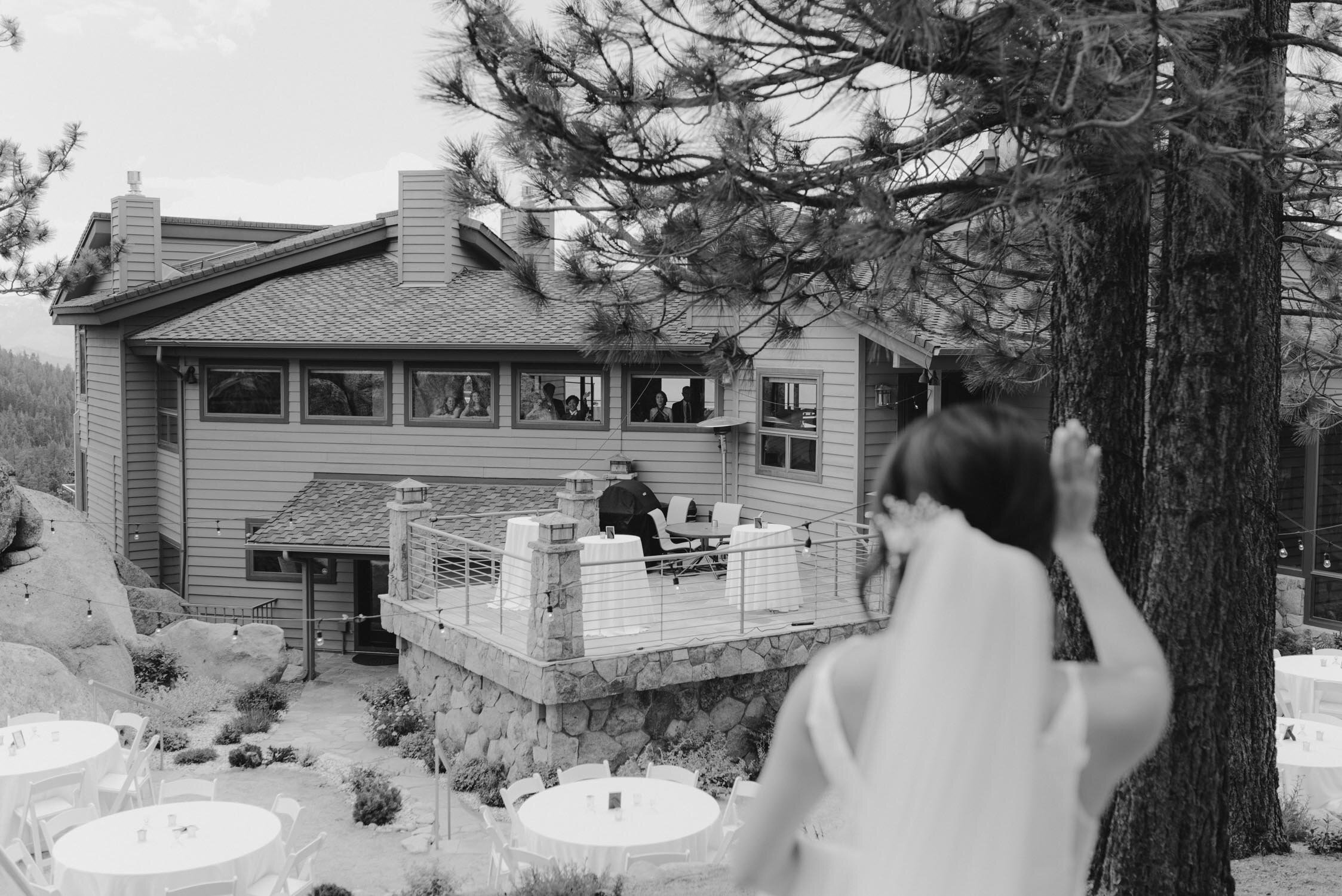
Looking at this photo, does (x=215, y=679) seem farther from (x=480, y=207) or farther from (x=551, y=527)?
(x=480, y=207)

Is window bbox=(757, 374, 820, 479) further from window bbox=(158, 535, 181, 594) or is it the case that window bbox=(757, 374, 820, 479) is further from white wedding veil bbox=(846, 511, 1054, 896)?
white wedding veil bbox=(846, 511, 1054, 896)

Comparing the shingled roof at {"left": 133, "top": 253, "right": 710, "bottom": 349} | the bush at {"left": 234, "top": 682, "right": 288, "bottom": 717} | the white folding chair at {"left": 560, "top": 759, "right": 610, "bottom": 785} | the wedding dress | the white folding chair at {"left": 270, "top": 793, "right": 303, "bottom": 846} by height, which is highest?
the shingled roof at {"left": 133, "top": 253, "right": 710, "bottom": 349}

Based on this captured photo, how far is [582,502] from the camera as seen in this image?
16047 millimetres

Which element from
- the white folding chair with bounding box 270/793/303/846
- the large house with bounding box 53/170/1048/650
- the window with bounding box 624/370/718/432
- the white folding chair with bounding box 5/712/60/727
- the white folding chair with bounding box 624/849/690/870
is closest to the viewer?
the white folding chair with bounding box 624/849/690/870

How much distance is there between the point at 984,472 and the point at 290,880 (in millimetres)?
8453

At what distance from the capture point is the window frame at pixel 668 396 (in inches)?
772

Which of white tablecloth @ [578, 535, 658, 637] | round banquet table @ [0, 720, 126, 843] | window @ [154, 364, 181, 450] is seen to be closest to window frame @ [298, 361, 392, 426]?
window @ [154, 364, 181, 450]

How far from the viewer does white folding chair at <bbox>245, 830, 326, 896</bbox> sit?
28.4ft

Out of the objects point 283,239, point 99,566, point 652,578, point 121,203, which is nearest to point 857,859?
point 652,578

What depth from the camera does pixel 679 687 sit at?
13.3m

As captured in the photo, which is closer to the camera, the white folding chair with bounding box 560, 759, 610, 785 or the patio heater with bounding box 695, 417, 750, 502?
the white folding chair with bounding box 560, 759, 610, 785

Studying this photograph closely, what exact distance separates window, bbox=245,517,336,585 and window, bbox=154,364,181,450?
236cm

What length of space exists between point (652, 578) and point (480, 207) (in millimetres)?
9371

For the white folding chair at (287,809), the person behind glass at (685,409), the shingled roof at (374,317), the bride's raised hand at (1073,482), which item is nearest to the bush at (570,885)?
the white folding chair at (287,809)
